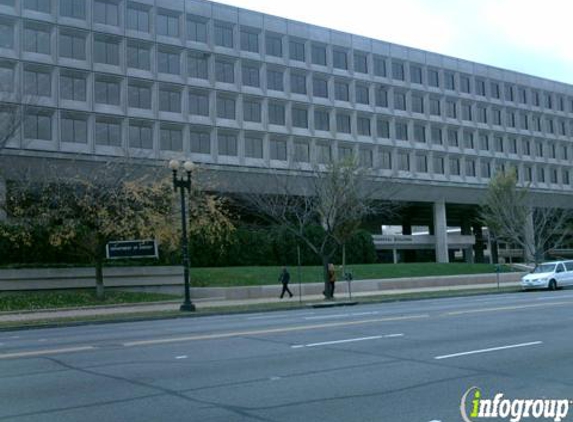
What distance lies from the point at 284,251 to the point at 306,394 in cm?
4048

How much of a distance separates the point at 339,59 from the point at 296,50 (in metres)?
4.72

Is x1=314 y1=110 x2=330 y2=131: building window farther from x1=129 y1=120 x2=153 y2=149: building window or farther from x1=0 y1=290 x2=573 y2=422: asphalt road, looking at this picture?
x1=0 y1=290 x2=573 y2=422: asphalt road

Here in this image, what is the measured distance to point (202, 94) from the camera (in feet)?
180

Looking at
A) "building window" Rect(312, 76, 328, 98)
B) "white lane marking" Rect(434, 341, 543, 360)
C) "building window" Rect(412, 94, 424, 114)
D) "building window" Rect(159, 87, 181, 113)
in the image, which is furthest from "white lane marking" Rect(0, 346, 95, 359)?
"building window" Rect(412, 94, 424, 114)

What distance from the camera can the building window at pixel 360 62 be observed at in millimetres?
64375

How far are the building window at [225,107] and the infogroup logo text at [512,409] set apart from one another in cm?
4922

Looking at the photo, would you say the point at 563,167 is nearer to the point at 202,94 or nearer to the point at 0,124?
the point at 202,94

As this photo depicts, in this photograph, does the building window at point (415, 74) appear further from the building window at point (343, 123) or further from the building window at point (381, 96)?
the building window at point (343, 123)

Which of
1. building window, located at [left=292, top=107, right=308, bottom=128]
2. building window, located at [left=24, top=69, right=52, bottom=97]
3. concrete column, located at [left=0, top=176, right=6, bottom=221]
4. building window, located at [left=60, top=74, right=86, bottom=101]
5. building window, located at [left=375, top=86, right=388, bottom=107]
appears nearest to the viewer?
concrete column, located at [left=0, top=176, right=6, bottom=221]

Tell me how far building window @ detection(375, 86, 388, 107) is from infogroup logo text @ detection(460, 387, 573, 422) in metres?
58.7

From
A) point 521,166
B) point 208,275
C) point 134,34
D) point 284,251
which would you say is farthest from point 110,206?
point 521,166

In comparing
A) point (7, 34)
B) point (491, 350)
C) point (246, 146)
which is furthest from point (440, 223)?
point (491, 350)

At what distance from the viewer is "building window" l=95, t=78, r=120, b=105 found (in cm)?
5028

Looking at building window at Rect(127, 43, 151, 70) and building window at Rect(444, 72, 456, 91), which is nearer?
building window at Rect(127, 43, 151, 70)
